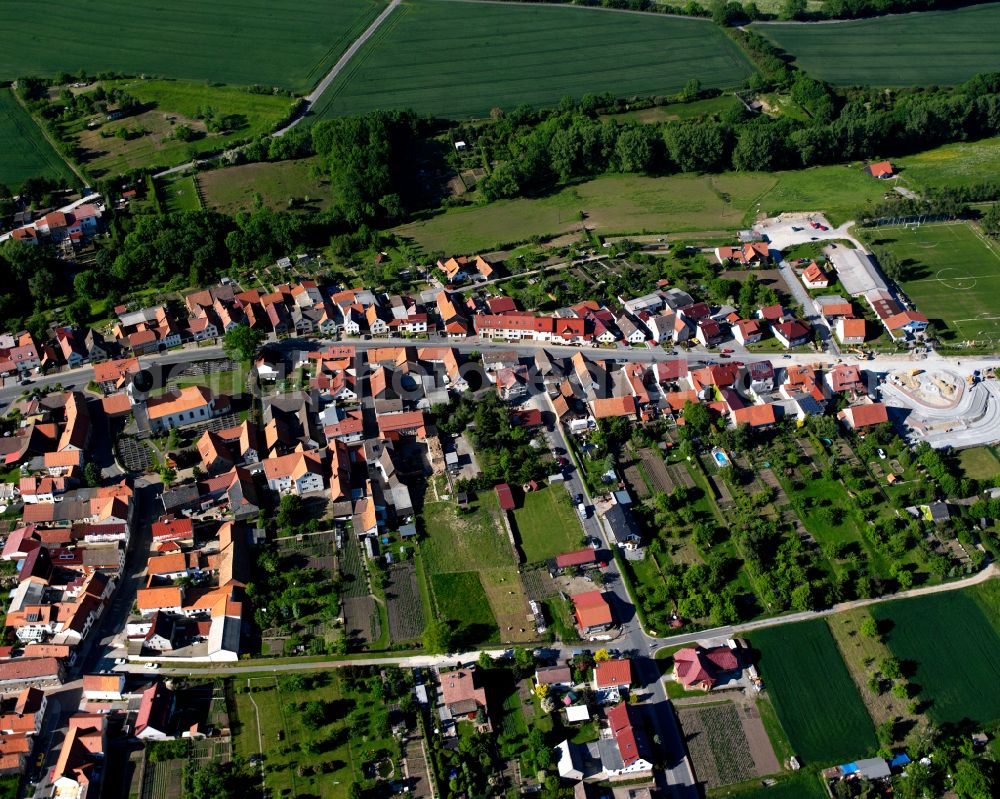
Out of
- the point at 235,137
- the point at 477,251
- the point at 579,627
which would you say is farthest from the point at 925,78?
the point at 579,627

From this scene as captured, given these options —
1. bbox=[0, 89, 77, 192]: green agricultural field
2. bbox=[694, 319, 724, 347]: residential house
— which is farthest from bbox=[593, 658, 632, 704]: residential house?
bbox=[0, 89, 77, 192]: green agricultural field

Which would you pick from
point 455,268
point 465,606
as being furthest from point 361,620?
point 455,268

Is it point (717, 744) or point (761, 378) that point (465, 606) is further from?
point (761, 378)

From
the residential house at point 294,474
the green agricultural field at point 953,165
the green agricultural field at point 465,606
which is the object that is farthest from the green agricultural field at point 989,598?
the green agricultural field at point 953,165

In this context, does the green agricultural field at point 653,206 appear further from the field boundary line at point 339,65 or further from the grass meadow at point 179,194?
the field boundary line at point 339,65

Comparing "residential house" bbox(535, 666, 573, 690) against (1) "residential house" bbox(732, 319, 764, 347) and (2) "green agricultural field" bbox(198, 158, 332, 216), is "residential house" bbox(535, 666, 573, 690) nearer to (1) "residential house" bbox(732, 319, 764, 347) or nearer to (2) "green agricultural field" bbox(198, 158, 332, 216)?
(1) "residential house" bbox(732, 319, 764, 347)

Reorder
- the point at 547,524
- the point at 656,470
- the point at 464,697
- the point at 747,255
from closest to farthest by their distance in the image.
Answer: the point at 464,697 < the point at 547,524 < the point at 656,470 < the point at 747,255
